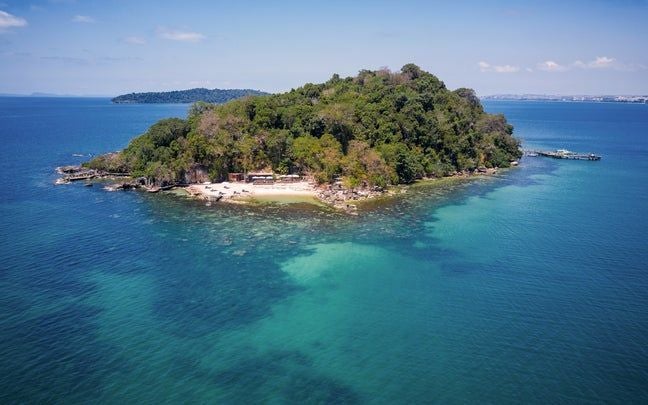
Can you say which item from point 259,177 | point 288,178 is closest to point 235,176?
point 259,177

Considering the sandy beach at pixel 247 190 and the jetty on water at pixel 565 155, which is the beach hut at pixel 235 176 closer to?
the sandy beach at pixel 247 190

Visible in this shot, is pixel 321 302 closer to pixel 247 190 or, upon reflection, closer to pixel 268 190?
pixel 268 190

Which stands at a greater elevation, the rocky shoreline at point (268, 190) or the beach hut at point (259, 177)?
the beach hut at point (259, 177)

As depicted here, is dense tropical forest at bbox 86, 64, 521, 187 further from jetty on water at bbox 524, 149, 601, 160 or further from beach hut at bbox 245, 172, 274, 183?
jetty on water at bbox 524, 149, 601, 160

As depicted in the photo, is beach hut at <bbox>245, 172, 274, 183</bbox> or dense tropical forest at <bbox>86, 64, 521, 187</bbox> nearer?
dense tropical forest at <bbox>86, 64, 521, 187</bbox>

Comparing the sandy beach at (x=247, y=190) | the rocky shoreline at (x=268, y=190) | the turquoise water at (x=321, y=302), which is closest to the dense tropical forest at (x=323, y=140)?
the rocky shoreline at (x=268, y=190)

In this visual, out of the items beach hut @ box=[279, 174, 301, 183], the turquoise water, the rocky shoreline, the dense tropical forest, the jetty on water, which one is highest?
the dense tropical forest

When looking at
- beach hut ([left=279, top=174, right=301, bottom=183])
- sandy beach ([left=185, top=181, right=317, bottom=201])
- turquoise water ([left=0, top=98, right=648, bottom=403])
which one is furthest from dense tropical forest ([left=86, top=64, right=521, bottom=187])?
turquoise water ([left=0, top=98, right=648, bottom=403])
